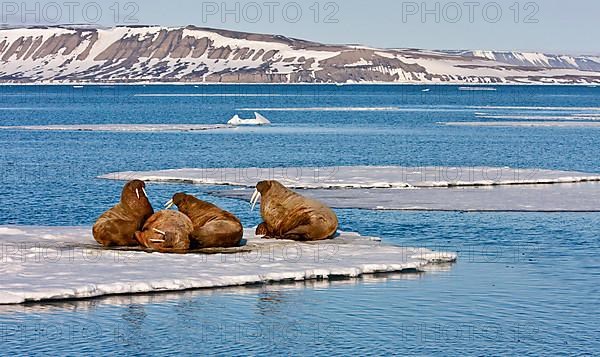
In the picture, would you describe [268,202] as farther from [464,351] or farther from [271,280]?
[464,351]

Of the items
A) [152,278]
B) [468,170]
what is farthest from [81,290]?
[468,170]

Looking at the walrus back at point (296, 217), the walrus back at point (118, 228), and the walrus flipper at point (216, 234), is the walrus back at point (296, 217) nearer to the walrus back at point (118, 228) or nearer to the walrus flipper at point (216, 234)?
the walrus flipper at point (216, 234)

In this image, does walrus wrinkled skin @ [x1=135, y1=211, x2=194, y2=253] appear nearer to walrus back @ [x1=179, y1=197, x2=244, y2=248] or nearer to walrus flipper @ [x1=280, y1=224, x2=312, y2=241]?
walrus back @ [x1=179, y1=197, x2=244, y2=248]

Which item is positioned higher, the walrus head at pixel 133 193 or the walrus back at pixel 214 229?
the walrus head at pixel 133 193

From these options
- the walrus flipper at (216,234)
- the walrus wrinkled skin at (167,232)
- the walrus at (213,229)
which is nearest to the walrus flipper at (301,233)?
the walrus at (213,229)

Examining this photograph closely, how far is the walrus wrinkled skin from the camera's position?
2069cm

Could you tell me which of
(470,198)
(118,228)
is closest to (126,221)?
(118,228)

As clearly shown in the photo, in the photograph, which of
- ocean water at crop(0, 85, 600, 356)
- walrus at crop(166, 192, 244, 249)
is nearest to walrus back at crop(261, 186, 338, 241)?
walrus at crop(166, 192, 244, 249)

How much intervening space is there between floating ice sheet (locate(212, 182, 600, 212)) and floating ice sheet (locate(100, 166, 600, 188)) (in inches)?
43.6

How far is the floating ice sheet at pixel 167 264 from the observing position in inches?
688

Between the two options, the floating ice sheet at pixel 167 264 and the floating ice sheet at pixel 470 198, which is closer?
the floating ice sheet at pixel 167 264

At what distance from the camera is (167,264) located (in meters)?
19.3

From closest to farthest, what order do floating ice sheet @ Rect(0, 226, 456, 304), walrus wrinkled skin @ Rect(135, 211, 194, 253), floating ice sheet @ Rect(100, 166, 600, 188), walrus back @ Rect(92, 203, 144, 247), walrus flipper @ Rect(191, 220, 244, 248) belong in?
floating ice sheet @ Rect(0, 226, 456, 304), walrus wrinkled skin @ Rect(135, 211, 194, 253), walrus flipper @ Rect(191, 220, 244, 248), walrus back @ Rect(92, 203, 144, 247), floating ice sheet @ Rect(100, 166, 600, 188)

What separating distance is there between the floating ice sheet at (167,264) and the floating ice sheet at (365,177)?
12.8 meters
